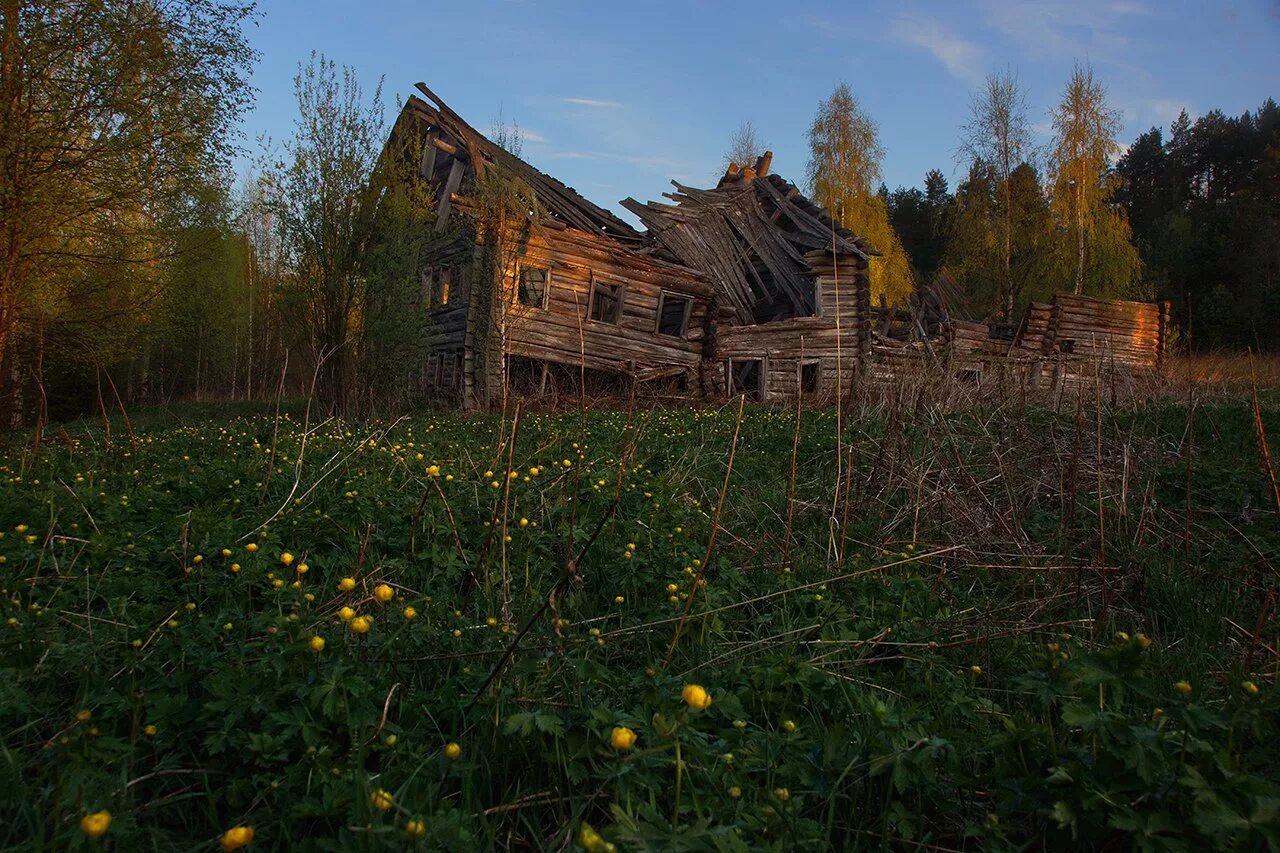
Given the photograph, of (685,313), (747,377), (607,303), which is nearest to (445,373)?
(607,303)

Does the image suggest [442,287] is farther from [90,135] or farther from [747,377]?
[747,377]

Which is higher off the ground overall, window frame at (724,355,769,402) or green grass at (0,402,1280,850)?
window frame at (724,355,769,402)

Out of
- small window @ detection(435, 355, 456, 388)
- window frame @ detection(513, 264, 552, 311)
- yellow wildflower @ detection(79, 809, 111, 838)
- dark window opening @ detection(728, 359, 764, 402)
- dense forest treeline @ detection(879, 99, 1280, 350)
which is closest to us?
yellow wildflower @ detection(79, 809, 111, 838)

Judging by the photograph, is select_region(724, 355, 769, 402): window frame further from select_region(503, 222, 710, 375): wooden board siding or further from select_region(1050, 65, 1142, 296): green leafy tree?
select_region(1050, 65, 1142, 296): green leafy tree

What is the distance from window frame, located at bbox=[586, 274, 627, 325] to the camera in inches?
723

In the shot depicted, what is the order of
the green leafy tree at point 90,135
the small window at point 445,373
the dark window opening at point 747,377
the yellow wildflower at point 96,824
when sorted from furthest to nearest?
1. the dark window opening at point 747,377
2. the small window at point 445,373
3. the green leafy tree at point 90,135
4. the yellow wildflower at point 96,824

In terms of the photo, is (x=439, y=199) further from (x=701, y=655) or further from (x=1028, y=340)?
(x=1028, y=340)

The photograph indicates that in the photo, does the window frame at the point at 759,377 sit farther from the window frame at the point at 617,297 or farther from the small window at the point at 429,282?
the small window at the point at 429,282

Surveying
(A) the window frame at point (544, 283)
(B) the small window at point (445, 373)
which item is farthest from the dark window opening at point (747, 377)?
(B) the small window at point (445, 373)

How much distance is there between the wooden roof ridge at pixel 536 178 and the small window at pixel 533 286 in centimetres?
174

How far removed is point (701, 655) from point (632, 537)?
1.26 meters

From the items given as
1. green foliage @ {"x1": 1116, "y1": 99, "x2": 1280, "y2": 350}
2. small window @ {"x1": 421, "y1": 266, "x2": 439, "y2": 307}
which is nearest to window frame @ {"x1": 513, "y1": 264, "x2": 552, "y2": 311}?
small window @ {"x1": 421, "y1": 266, "x2": 439, "y2": 307}

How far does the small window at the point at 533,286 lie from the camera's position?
1705 cm

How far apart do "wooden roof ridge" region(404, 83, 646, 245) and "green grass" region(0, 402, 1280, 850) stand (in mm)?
13343
